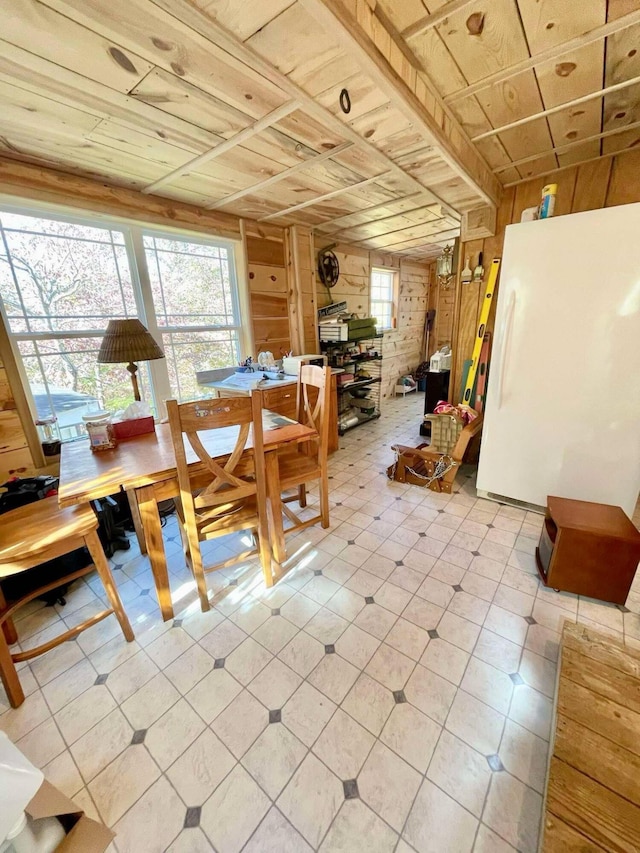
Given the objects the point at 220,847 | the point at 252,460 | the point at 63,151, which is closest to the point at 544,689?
the point at 220,847

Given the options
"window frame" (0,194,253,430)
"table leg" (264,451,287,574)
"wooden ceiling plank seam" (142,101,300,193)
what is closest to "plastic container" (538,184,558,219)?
"wooden ceiling plank seam" (142,101,300,193)

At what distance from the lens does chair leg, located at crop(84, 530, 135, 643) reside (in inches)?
56.8

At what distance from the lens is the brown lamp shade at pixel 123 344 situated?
1930 mm

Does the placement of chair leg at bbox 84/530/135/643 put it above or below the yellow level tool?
below

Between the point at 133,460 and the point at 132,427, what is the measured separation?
0.40 metres

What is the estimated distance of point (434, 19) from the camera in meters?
1.14

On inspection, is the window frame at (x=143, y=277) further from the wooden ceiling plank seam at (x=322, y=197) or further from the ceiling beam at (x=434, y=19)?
the ceiling beam at (x=434, y=19)

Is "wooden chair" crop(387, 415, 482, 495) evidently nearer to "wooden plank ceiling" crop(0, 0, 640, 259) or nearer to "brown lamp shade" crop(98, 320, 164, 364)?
"wooden plank ceiling" crop(0, 0, 640, 259)

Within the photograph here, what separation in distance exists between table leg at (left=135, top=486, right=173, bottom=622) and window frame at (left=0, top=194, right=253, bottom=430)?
135 centimetres

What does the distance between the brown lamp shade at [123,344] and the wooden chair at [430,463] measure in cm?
210

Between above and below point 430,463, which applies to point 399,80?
above

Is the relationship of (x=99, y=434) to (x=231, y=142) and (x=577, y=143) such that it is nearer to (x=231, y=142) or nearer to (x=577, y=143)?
(x=231, y=142)

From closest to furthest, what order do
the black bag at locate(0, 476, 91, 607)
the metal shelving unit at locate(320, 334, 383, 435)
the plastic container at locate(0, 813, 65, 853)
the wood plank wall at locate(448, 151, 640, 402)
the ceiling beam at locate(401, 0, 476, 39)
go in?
1. the plastic container at locate(0, 813, 65, 853)
2. the ceiling beam at locate(401, 0, 476, 39)
3. the black bag at locate(0, 476, 91, 607)
4. the wood plank wall at locate(448, 151, 640, 402)
5. the metal shelving unit at locate(320, 334, 383, 435)

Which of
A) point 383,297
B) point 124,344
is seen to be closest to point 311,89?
point 124,344
